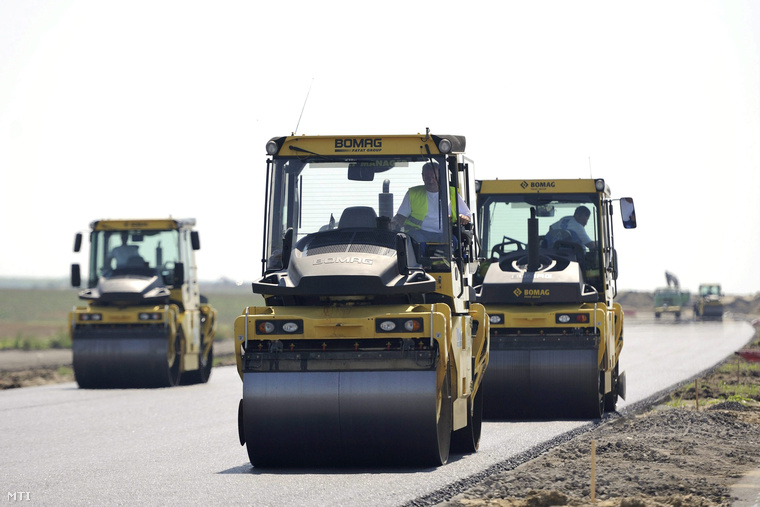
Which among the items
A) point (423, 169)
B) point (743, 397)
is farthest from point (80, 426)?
point (743, 397)

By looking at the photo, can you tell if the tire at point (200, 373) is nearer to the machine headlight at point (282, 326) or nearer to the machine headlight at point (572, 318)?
the machine headlight at point (572, 318)

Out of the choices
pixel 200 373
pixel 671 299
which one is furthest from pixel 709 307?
pixel 200 373

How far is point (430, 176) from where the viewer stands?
10539 mm

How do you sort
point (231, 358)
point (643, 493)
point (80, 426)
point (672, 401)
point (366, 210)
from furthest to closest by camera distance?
point (231, 358) < point (672, 401) < point (80, 426) < point (366, 210) < point (643, 493)

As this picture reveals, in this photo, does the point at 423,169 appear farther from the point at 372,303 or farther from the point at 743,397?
the point at 743,397

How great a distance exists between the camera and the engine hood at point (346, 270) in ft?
31.6

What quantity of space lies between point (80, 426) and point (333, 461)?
567 centimetres

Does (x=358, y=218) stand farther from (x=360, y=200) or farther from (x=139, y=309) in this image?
(x=139, y=309)

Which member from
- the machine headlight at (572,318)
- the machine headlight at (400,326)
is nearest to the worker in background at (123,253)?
the machine headlight at (572,318)

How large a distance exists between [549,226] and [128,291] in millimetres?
8943

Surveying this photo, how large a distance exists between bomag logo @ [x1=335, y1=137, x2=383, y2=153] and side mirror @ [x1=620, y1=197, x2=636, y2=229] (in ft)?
16.8

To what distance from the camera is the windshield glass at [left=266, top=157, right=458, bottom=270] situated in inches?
411

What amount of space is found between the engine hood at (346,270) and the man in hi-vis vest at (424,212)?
0.75 ft

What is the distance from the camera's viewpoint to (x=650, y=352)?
111ft
